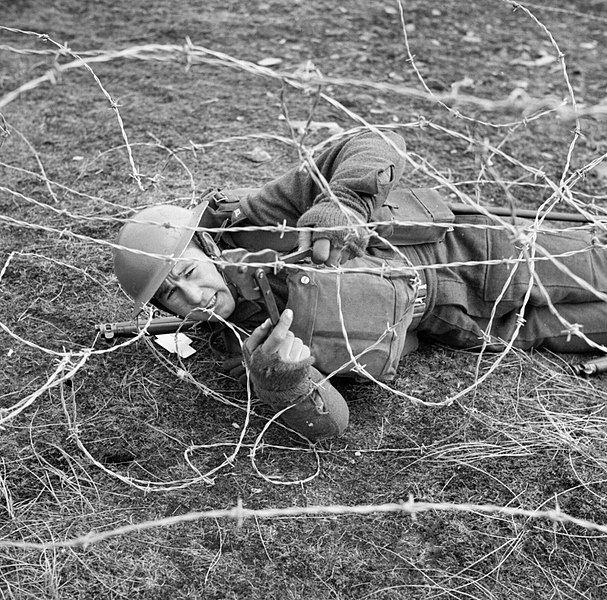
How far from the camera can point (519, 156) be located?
13.7 ft

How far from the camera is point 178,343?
305 cm

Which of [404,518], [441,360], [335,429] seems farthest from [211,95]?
[404,518]

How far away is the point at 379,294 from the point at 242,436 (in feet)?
2.24

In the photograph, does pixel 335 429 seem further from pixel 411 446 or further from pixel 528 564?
pixel 528 564

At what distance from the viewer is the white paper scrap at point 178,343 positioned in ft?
9.92

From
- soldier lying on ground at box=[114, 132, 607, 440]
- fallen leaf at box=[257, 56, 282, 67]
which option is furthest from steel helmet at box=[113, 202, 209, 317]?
→ fallen leaf at box=[257, 56, 282, 67]

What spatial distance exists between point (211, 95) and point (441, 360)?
8.04 feet

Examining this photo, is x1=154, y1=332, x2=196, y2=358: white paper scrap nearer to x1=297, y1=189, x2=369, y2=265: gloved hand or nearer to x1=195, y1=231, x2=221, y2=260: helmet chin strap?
x1=195, y1=231, x2=221, y2=260: helmet chin strap

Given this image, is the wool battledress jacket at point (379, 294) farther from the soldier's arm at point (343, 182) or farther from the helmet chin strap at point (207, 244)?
the helmet chin strap at point (207, 244)

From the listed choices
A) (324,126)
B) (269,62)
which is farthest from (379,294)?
(269,62)

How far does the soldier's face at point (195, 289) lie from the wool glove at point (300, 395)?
8.8 inches

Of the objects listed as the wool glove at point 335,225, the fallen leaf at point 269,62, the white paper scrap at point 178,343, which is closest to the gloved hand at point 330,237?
the wool glove at point 335,225

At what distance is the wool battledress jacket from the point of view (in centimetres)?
259

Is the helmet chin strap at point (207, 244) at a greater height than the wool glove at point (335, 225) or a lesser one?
lesser
